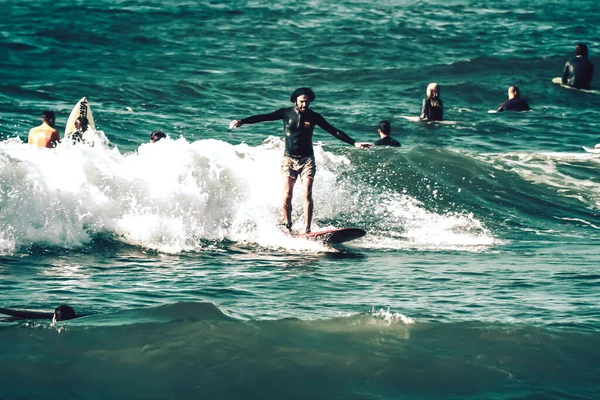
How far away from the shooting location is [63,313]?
7.73 m

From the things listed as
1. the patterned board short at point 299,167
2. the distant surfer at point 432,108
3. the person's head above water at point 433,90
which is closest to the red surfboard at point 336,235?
the patterned board short at point 299,167

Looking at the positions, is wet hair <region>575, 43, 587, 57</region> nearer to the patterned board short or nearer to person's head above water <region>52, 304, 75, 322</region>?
the patterned board short

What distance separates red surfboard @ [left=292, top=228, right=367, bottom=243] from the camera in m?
11.2

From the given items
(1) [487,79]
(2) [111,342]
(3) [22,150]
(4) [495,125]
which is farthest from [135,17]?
(2) [111,342]

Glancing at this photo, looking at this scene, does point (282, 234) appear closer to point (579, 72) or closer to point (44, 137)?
point (44, 137)

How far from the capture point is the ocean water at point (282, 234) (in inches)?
279

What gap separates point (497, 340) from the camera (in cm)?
755

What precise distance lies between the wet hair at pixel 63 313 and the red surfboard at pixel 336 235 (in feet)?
13.8

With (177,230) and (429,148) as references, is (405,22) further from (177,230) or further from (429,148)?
(177,230)

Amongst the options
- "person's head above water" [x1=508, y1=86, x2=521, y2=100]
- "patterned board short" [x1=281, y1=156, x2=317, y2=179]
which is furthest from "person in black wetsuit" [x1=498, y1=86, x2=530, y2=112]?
"patterned board short" [x1=281, y1=156, x2=317, y2=179]

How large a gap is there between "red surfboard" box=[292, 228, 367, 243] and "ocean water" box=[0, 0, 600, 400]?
0.13m

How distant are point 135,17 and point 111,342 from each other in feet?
78.8

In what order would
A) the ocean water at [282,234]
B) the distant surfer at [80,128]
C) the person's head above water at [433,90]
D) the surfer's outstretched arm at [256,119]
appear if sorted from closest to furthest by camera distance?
the ocean water at [282,234] → the surfer's outstretched arm at [256,119] → the distant surfer at [80,128] → the person's head above water at [433,90]

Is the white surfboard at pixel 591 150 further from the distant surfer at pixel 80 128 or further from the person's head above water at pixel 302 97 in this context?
the distant surfer at pixel 80 128
